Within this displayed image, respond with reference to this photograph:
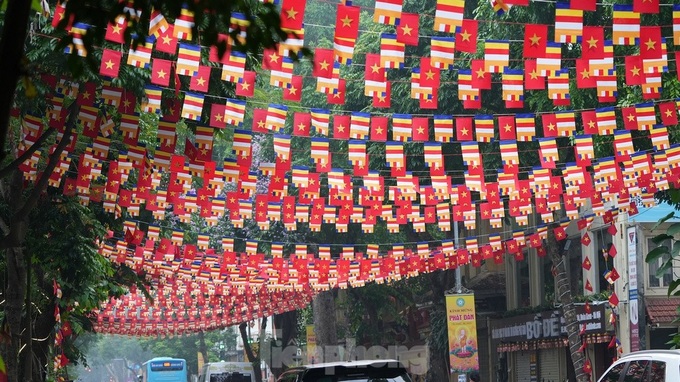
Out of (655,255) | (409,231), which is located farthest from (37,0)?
(409,231)

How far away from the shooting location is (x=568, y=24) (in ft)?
40.3

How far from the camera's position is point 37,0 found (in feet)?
19.5

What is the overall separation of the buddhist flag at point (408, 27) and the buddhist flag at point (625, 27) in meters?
2.12

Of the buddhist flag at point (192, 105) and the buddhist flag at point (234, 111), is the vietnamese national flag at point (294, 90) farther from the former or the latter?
the buddhist flag at point (192, 105)

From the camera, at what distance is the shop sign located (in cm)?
2958

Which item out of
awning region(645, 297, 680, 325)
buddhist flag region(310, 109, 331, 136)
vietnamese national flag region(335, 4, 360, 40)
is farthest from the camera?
awning region(645, 297, 680, 325)

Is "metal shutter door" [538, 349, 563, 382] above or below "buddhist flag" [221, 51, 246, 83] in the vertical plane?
below

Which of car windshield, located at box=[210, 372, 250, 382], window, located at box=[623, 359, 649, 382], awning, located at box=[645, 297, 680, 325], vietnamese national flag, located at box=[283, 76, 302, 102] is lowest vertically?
car windshield, located at box=[210, 372, 250, 382]

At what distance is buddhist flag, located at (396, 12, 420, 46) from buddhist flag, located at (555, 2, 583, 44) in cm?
151

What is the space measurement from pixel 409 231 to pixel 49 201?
2099 cm

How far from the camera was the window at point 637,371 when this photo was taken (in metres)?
10.9

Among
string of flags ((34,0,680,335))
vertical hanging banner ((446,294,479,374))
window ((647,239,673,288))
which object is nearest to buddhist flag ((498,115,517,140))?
string of flags ((34,0,680,335))

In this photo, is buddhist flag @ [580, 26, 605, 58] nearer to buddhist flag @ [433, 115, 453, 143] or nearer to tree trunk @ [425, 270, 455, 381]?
buddhist flag @ [433, 115, 453, 143]

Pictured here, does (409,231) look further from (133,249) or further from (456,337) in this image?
(133,249)
